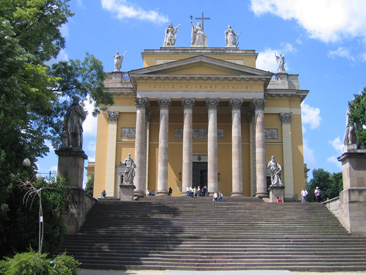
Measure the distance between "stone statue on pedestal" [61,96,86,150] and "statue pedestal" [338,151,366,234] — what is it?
1365 centimetres

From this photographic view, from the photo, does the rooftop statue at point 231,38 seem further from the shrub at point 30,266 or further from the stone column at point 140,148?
the shrub at point 30,266

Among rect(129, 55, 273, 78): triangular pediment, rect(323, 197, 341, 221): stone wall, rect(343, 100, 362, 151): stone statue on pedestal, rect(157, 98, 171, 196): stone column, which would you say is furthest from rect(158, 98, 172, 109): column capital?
rect(343, 100, 362, 151): stone statue on pedestal

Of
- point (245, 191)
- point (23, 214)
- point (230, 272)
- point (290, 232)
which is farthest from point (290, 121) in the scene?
point (23, 214)

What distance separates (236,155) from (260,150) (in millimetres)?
1943

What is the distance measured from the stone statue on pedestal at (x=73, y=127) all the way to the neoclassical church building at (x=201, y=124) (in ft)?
37.1

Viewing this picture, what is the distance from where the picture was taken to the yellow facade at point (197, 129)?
36.3 meters

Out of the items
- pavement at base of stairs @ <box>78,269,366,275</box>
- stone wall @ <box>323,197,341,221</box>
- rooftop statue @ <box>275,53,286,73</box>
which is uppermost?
rooftop statue @ <box>275,53,286,73</box>

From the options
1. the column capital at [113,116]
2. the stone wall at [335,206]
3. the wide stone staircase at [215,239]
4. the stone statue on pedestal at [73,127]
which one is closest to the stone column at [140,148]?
the column capital at [113,116]

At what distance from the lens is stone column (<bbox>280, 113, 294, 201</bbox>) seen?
37438 millimetres

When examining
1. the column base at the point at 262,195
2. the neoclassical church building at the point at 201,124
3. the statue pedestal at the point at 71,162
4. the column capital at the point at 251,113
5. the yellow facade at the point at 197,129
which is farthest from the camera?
the column capital at the point at 251,113

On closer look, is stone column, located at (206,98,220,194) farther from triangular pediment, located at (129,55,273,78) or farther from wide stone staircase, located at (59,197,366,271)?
wide stone staircase, located at (59,197,366,271)

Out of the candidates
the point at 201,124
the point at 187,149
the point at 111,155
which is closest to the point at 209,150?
the point at 187,149

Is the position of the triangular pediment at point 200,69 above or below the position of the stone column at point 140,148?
above

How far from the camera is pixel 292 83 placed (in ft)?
132
